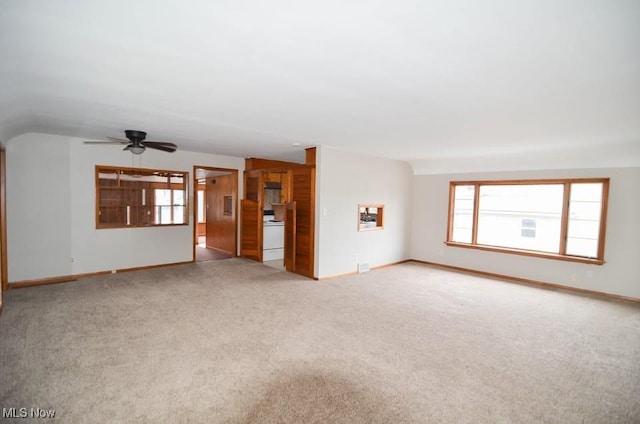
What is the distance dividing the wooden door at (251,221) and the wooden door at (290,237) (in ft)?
3.25

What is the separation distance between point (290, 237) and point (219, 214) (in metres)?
2.99

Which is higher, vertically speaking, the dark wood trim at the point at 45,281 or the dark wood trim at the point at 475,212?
the dark wood trim at the point at 475,212

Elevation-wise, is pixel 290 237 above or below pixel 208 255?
above

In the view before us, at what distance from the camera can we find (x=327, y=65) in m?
2.09

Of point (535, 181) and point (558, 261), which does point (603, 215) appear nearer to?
point (558, 261)

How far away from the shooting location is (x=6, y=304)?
3887 millimetres

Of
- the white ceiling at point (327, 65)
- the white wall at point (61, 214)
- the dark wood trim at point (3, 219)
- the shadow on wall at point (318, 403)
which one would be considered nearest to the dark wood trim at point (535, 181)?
the white ceiling at point (327, 65)

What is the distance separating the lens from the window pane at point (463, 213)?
6.60 metres

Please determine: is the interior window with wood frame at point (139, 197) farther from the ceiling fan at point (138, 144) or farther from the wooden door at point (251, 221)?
the ceiling fan at point (138, 144)

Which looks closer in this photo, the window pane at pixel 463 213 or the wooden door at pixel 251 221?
the window pane at pixel 463 213

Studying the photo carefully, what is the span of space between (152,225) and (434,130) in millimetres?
5420

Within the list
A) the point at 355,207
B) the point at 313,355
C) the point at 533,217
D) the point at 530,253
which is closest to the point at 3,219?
the point at 313,355

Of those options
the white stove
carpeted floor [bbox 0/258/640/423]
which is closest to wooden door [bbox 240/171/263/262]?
the white stove

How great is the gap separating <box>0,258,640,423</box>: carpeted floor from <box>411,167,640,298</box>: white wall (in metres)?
0.60
